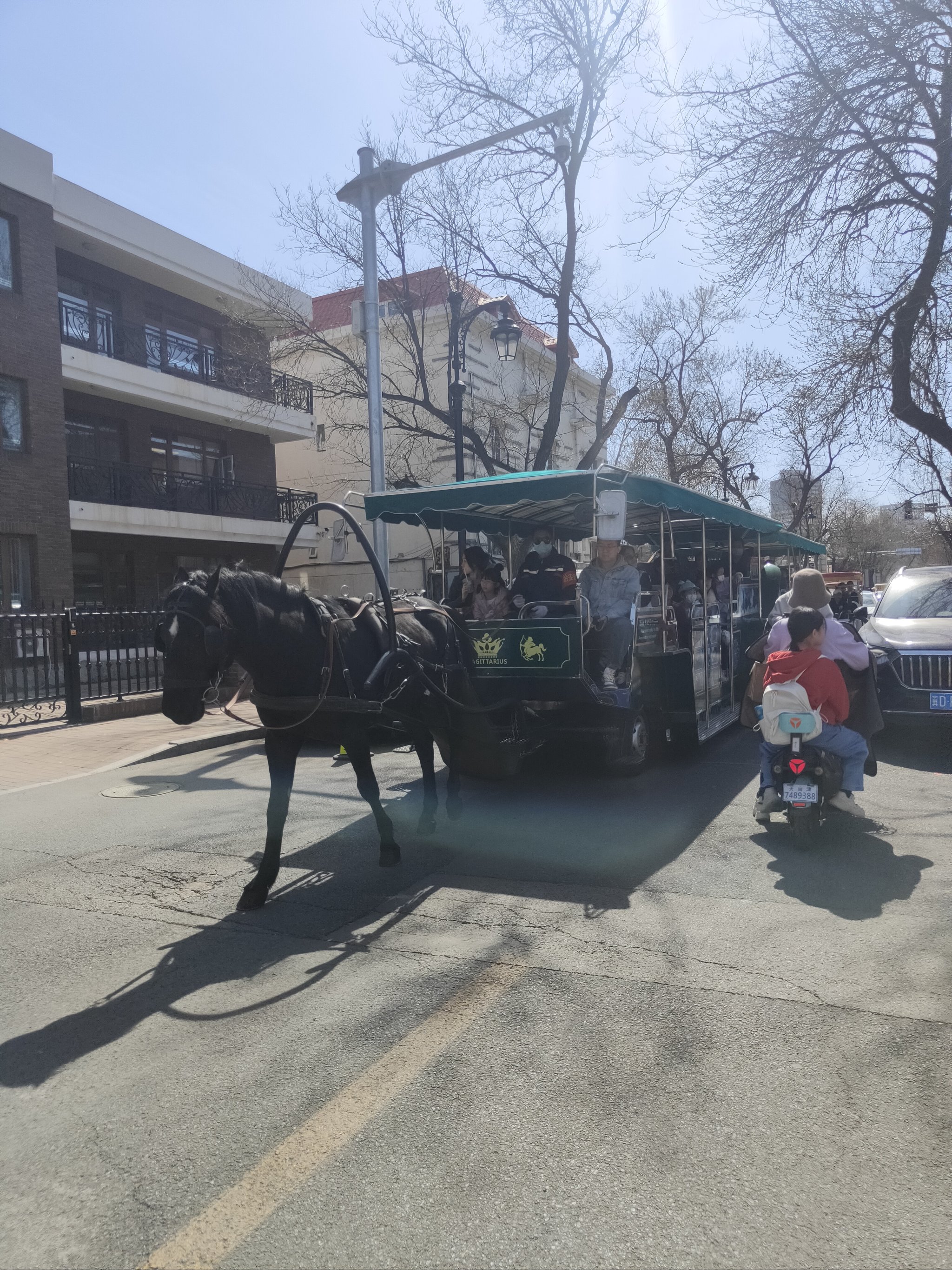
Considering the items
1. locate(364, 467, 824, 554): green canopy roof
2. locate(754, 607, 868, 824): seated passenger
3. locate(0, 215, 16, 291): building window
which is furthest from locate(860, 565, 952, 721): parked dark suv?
locate(0, 215, 16, 291): building window

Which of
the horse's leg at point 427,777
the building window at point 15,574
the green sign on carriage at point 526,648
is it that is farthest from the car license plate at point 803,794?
the building window at point 15,574

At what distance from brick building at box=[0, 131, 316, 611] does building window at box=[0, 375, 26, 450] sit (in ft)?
0.10

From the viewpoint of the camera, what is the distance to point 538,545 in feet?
32.3

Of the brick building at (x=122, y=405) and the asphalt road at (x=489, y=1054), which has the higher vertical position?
the brick building at (x=122, y=405)

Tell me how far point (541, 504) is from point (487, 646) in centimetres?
214

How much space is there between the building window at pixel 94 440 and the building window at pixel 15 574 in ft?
8.37

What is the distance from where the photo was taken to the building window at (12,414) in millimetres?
17688

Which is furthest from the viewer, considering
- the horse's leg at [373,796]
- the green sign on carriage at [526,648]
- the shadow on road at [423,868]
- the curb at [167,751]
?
the curb at [167,751]

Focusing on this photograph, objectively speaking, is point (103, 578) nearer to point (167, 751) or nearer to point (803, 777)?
point (167, 751)

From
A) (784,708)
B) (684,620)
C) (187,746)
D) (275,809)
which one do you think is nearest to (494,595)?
(684,620)

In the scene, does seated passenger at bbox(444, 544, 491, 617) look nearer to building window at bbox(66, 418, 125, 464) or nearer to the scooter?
the scooter

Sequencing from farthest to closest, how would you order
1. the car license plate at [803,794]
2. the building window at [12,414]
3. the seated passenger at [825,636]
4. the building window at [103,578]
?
1. the building window at [103,578]
2. the building window at [12,414]
3. the seated passenger at [825,636]
4. the car license plate at [803,794]

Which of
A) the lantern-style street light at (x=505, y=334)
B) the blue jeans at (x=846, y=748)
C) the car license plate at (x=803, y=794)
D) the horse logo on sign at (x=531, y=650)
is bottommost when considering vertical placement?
the car license plate at (x=803, y=794)

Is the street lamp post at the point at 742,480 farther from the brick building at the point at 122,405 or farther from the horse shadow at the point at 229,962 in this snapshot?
the horse shadow at the point at 229,962
